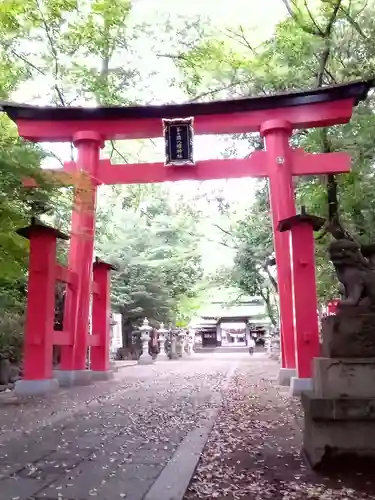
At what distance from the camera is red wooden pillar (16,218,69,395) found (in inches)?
344

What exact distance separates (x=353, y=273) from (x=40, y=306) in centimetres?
648

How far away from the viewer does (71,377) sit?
9961 millimetres

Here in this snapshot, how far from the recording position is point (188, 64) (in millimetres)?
13094

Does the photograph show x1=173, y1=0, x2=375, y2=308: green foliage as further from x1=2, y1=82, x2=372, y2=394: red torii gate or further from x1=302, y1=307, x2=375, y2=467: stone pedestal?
x1=302, y1=307, x2=375, y2=467: stone pedestal

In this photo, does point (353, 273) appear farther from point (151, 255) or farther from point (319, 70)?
point (151, 255)

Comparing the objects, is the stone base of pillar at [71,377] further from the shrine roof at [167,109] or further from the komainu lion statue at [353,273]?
the komainu lion statue at [353,273]

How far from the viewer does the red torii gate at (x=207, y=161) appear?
9.88 metres

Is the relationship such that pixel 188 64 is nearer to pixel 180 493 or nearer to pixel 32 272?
pixel 32 272

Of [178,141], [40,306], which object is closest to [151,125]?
[178,141]

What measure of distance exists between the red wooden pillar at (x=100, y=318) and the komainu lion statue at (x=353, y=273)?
850 cm

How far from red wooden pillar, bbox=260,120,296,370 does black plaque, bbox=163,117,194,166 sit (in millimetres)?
1691

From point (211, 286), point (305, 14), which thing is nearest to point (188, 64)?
point (305, 14)

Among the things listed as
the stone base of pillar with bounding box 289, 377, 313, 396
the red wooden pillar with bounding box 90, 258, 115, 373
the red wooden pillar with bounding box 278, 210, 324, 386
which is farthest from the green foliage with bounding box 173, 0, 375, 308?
the red wooden pillar with bounding box 90, 258, 115, 373

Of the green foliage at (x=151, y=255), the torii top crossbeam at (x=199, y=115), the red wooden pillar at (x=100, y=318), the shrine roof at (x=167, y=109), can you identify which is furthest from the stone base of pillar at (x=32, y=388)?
the green foliage at (x=151, y=255)
